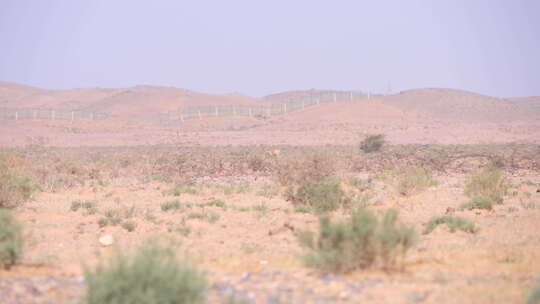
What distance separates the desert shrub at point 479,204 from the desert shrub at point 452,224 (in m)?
2.83

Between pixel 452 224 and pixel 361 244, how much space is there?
19.6 feet

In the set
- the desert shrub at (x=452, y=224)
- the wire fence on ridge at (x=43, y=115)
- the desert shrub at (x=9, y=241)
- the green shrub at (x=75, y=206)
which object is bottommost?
the green shrub at (x=75, y=206)

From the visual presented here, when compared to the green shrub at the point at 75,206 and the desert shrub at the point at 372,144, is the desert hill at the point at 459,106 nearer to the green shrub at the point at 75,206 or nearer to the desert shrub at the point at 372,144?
the desert shrub at the point at 372,144

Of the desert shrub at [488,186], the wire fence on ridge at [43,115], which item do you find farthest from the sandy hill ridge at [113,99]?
the desert shrub at [488,186]

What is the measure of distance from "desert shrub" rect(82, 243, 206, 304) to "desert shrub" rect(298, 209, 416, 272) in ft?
7.75

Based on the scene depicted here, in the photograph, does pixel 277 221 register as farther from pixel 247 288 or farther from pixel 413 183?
pixel 247 288

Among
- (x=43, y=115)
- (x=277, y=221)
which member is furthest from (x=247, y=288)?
(x=43, y=115)

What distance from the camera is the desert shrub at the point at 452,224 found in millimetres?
13695

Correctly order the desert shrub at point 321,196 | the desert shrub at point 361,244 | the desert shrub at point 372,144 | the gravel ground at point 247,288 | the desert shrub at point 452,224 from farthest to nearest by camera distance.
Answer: the desert shrub at point 372,144, the desert shrub at point 321,196, the desert shrub at point 452,224, the desert shrub at point 361,244, the gravel ground at point 247,288

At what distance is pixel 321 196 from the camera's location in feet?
56.4

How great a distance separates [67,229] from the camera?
1470 cm

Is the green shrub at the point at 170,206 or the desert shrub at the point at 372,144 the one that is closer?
the green shrub at the point at 170,206

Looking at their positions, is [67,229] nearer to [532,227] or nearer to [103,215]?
[103,215]

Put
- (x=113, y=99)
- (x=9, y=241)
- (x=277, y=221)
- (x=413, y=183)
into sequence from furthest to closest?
(x=113, y=99), (x=413, y=183), (x=277, y=221), (x=9, y=241)
